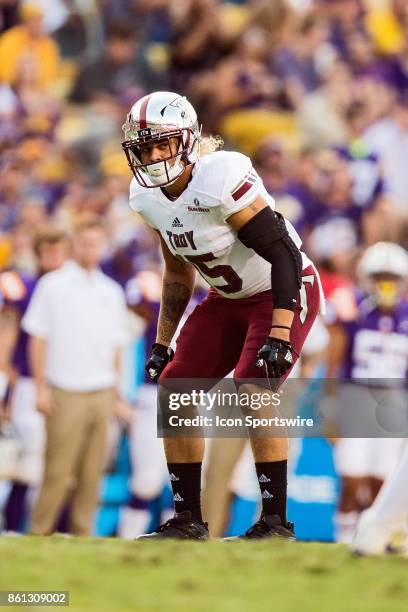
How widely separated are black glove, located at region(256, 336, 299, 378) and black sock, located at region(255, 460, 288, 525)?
44 cm

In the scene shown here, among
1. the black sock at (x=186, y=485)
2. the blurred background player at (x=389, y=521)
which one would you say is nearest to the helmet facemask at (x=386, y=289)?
the black sock at (x=186, y=485)

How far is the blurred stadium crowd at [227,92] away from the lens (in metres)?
11.2

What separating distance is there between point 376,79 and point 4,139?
A: 374 cm

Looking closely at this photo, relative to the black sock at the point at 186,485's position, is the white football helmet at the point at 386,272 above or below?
above

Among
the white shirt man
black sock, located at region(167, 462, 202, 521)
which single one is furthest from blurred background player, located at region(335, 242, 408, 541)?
black sock, located at region(167, 462, 202, 521)

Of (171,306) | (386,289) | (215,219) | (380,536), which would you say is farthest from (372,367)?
(380,536)

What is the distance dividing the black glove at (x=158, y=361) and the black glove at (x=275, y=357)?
0.72 m

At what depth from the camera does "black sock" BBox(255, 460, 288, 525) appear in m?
5.42

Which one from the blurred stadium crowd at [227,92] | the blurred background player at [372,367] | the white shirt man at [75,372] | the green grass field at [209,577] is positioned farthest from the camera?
the blurred stadium crowd at [227,92]

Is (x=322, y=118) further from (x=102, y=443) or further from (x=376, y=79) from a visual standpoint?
(x=102, y=443)

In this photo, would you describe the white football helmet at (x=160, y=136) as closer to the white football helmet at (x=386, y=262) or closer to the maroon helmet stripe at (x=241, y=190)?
the maroon helmet stripe at (x=241, y=190)

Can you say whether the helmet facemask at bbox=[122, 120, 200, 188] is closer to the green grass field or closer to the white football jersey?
the white football jersey

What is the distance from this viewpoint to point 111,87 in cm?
1223

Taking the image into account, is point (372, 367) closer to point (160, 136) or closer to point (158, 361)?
point (158, 361)
